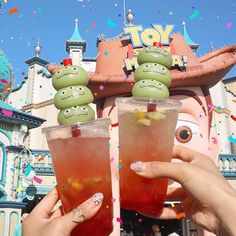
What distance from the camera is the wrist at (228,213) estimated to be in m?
1.64

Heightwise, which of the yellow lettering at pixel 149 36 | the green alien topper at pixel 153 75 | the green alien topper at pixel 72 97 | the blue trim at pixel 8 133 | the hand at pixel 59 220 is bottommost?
the hand at pixel 59 220

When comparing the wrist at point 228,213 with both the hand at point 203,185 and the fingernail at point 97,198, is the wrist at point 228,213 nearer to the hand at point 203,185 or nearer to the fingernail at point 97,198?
the hand at point 203,185

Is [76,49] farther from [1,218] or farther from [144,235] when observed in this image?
[1,218]

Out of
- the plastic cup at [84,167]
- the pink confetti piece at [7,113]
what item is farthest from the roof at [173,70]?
the pink confetti piece at [7,113]

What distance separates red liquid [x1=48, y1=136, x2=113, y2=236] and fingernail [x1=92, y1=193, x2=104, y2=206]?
60 mm

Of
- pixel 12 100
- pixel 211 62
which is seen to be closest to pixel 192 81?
pixel 211 62

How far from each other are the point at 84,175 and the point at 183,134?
234cm

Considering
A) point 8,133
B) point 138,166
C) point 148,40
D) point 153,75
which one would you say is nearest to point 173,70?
point 148,40

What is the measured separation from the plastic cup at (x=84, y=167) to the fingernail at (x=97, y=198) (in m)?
0.06

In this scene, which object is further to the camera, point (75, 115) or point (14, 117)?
point (14, 117)

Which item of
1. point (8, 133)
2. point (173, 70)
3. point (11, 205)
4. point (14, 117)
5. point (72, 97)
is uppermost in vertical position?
point (14, 117)

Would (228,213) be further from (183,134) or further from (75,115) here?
(183,134)

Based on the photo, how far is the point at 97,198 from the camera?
186 centimetres

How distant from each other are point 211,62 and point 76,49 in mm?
13271
